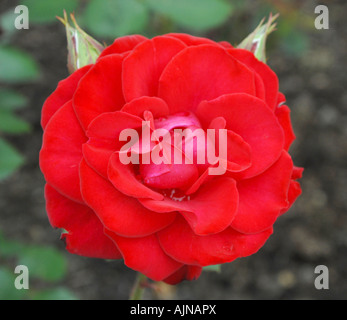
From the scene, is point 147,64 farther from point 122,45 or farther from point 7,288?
point 7,288

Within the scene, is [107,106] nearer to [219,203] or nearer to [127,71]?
[127,71]

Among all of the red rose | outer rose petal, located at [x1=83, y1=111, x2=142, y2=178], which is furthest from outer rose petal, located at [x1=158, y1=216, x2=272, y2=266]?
outer rose petal, located at [x1=83, y1=111, x2=142, y2=178]

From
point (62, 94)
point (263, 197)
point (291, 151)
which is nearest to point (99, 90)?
point (62, 94)

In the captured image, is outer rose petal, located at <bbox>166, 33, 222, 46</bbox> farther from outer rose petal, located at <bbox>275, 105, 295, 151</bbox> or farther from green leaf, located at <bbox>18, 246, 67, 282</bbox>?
green leaf, located at <bbox>18, 246, 67, 282</bbox>

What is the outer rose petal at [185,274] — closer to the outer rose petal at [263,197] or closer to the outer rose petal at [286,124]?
the outer rose petal at [263,197]

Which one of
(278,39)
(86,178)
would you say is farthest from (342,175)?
(86,178)

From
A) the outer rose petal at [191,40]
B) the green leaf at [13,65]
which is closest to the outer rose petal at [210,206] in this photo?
the outer rose petal at [191,40]
